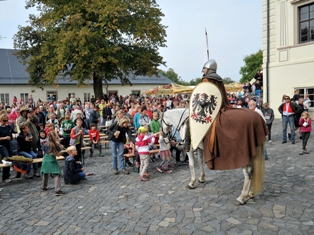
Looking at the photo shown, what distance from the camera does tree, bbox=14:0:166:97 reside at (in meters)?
22.7

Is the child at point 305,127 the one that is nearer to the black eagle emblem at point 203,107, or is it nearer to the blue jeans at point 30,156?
the black eagle emblem at point 203,107

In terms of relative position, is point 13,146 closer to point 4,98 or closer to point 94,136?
point 94,136

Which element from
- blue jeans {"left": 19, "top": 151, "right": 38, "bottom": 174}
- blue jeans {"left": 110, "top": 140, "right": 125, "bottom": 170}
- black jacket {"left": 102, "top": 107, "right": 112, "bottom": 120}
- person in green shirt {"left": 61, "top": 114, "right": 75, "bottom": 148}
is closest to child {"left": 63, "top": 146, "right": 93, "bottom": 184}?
blue jeans {"left": 110, "top": 140, "right": 125, "bottom": 170}

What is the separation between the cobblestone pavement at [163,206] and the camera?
5230 millimetres

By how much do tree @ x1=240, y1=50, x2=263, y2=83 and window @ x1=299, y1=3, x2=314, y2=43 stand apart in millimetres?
65176

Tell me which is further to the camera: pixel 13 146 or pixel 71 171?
pixel 13 146

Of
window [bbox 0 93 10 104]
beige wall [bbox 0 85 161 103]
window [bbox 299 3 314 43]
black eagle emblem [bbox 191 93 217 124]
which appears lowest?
black eagle emblem [bbox 191 93 217 124]

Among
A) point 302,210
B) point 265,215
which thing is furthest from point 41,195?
point 302,210

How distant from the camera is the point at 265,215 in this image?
5500 mm

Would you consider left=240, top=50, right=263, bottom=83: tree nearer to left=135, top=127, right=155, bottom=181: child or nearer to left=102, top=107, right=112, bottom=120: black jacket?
left=102, top=107, right=112, bottom=120: black jacket

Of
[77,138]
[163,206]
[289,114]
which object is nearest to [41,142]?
[77,138]

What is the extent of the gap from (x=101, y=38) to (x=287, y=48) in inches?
485

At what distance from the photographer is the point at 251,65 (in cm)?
8431

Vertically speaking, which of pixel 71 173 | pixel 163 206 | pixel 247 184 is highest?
pixel 247 184
